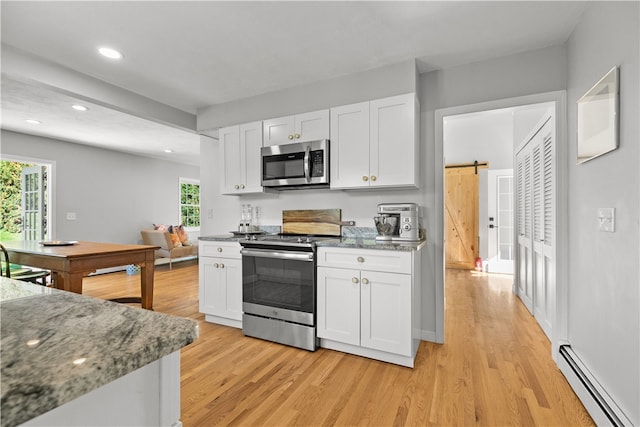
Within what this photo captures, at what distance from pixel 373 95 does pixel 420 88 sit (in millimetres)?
450

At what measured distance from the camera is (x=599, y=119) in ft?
5.79

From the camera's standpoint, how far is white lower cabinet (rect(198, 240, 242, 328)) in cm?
304

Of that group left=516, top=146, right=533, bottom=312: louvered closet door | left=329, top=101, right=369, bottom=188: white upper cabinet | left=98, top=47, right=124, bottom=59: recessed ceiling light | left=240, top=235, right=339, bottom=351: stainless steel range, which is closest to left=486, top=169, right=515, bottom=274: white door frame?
left=516, top=146, right=533, bottom=312: louvered closet door

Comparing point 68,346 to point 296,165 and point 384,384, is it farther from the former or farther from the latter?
point 296,165

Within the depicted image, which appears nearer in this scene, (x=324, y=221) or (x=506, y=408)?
(x=506, y=408)

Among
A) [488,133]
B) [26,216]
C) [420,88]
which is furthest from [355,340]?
[26,216]

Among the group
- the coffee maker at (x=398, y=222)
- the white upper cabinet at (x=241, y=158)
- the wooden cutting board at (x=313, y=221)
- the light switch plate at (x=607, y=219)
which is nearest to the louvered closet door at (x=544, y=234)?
the light switch plate at (x=607, y=219)

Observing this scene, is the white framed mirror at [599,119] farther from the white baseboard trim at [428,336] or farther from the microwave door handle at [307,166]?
the microwave door handle at [307,166]

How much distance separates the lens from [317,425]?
1.69 meters

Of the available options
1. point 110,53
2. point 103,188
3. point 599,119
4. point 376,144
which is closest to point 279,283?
Answer: point 376,144

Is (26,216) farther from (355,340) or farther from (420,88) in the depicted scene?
(420,88)

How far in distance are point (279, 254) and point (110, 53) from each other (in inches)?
83.7

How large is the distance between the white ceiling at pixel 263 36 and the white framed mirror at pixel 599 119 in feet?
2.08

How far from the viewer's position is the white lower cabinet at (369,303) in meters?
2.27
